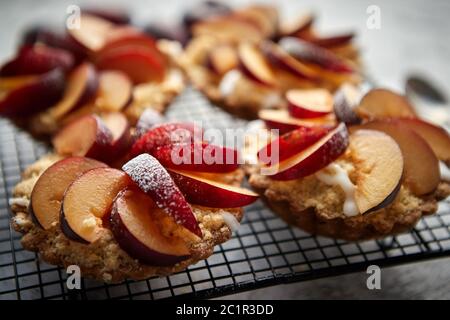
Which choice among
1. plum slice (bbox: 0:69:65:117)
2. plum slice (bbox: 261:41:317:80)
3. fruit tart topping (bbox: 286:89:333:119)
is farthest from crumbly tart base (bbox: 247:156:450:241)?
plum slice (bbox: 0:69:65:117)

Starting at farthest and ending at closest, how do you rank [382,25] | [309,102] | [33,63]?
[382,25] → [33,63] → [309,102]


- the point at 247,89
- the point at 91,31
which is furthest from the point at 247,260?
the point at 91,31

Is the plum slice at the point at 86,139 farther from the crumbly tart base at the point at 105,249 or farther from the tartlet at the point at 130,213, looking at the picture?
the crumbly tart base at the point at 105,249

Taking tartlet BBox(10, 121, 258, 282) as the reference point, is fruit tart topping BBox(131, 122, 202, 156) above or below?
above

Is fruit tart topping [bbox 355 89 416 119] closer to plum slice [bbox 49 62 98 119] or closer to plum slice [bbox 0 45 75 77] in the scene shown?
plum slice [bbox 49 62 98 119]

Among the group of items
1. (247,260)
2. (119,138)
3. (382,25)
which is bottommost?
(382,25)

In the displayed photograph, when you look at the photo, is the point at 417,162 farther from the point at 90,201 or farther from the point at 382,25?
the point at 382,25

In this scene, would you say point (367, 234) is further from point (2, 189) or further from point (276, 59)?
point (2, 189)
